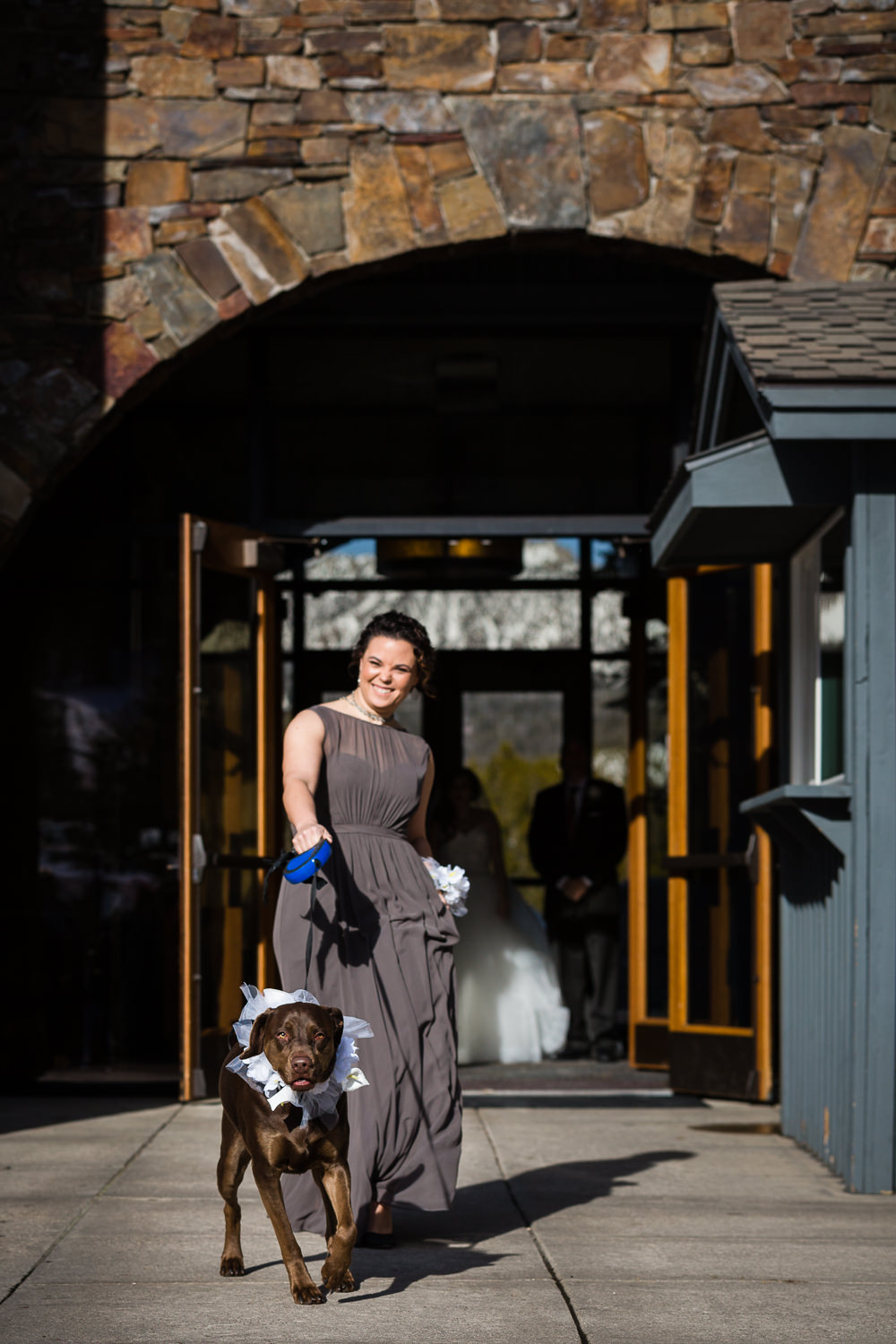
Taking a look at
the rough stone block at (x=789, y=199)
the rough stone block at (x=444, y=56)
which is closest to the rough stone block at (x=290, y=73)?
the rough stone block at (x=444, y=56)

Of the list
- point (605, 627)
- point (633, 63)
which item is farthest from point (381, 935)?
point (605, 627)

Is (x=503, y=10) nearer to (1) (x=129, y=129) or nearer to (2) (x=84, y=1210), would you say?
(1) (x=129, y=129)

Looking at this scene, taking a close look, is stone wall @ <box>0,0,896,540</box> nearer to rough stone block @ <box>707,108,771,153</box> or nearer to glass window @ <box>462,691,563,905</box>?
rough stone block @ <box>707,108,771,153</box>

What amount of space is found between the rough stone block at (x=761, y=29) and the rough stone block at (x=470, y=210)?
1.27 metres

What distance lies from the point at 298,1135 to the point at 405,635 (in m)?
1.57

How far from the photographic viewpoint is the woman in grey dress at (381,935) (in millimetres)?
4781

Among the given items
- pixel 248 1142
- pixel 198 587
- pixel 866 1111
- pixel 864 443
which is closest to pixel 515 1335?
pixel 248 1142

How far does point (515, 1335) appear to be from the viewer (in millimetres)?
3846

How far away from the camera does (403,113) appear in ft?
24.8

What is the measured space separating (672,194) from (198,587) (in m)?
2.71

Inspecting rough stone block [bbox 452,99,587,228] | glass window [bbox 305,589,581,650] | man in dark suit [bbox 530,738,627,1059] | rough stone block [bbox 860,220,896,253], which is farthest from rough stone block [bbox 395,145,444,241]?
glass window [bbox 305,589,581,650]

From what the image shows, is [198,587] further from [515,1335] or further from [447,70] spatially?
[515,1335]

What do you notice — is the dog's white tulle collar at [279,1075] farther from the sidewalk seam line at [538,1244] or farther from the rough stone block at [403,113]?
the rough stone block at [403,113]

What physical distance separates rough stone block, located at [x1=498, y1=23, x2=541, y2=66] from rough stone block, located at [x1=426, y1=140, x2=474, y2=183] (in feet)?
1.40
